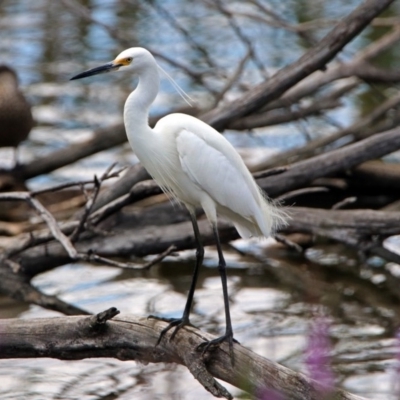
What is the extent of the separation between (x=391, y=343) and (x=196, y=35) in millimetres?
6158

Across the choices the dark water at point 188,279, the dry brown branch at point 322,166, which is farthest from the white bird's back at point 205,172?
the dry brown branch at point 322,166

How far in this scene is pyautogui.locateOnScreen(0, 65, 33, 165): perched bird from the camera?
684cm

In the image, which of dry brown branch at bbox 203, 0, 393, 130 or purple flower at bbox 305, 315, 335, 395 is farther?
dry brown branch at bbox 203, 0, 393, 130

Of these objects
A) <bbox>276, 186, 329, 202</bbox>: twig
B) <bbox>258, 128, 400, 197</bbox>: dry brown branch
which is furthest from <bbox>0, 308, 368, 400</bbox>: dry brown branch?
<bbox>258, 128, 400, 197</bbox>: dry brown branch

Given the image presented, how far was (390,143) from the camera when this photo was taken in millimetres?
5211

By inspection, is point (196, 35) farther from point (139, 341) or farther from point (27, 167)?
point (139, 341)

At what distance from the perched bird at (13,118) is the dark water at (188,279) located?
48 centimetres

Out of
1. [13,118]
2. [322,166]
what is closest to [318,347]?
[322,166]

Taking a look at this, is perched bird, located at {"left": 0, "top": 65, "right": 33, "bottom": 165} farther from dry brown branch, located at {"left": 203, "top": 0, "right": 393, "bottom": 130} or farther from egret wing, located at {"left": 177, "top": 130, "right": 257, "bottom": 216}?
egret wing, located at {"left": 177, "top": 130, "right": 257, "bottom": 216}

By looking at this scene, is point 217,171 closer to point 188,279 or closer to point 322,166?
point 322,166

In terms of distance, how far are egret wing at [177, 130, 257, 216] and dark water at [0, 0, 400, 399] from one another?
60 centimetres

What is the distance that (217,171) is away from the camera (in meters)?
3.98

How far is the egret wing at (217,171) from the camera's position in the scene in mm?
3924

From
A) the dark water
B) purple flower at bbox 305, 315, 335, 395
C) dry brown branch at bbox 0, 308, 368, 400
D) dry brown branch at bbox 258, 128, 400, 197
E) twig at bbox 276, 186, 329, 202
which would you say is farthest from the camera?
dry brown branch at bbox 258, 128, 400, 197
